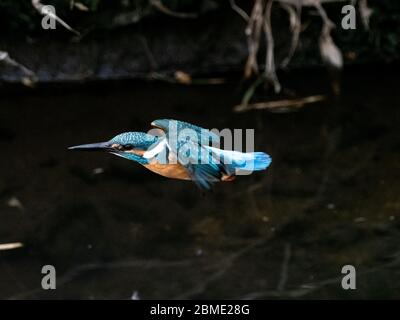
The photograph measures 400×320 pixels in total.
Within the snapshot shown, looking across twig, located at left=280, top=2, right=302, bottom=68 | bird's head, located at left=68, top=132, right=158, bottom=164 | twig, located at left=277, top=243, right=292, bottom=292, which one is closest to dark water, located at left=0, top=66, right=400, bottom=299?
twig, located at left=277, top=243, right=292, bottom=292

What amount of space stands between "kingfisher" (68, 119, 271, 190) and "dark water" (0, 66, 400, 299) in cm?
146

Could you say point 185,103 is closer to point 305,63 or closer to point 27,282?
point 305,63

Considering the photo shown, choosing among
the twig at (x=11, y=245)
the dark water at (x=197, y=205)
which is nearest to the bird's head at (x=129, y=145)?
the dark water at (x=197, y=205)

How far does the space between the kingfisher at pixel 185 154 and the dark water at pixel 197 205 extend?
1456 millimetres

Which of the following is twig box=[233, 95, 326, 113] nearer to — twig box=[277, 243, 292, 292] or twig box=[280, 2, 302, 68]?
twig box=[280, 2, 302, 68]

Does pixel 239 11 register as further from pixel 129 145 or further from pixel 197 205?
pixel 129 145

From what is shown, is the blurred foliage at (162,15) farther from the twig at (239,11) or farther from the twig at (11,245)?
the twig at (11,245)

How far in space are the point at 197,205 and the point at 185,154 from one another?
191cm

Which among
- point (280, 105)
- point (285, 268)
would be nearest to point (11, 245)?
point (285, 268)

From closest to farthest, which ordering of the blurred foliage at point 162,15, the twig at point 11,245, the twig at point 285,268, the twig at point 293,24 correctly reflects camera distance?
1. the twig at point 285,268
2. the twig at point 11,245
3. the twig at point 293,24
4. the blurred foliage at point 162,15

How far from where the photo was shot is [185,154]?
651 millimetres

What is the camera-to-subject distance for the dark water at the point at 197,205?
2195mm

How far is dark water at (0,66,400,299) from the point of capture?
2.20 meters

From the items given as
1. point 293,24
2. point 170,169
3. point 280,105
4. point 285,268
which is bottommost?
point 170,169
